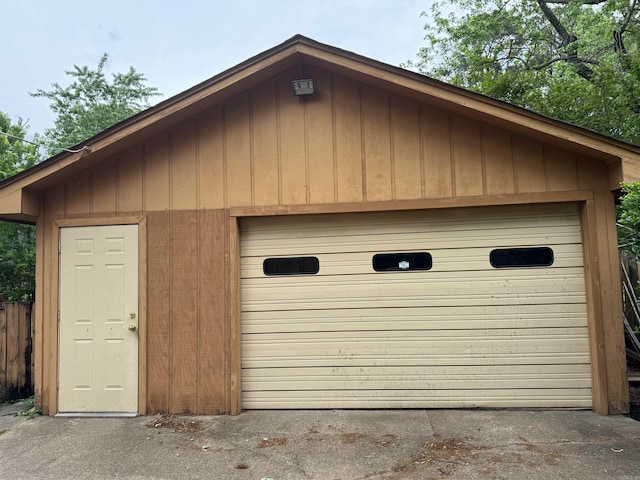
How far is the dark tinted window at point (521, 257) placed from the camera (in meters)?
4.64

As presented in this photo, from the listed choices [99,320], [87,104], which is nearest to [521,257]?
[99,320]

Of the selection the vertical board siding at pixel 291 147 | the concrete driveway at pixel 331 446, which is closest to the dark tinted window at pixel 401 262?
the vertical board siding at pixel 291 147

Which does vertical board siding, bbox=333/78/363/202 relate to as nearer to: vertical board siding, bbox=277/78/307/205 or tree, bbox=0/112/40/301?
vertical board siding, bbox=277/78/307/205

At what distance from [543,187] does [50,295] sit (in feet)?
19.3

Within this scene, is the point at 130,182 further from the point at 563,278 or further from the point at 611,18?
the point at 611,18

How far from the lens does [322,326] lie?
15.8 ft

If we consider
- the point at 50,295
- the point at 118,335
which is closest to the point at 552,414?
the point at 118,335

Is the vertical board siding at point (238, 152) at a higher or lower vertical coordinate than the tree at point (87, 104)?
lower

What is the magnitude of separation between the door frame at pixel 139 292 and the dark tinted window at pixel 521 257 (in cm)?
409

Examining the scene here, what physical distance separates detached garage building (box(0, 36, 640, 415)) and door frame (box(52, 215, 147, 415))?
19 mm

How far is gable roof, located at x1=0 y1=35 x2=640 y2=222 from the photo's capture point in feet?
13.6

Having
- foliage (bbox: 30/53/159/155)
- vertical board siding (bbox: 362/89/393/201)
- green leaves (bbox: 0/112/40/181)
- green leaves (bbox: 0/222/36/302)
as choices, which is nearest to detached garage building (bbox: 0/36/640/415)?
vertical board siding (bbox: 362/89/393/201)

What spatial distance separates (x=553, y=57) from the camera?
1085cm

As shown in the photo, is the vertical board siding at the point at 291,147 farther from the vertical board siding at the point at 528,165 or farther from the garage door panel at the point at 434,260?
the vertical board siding at the point at 528,165
